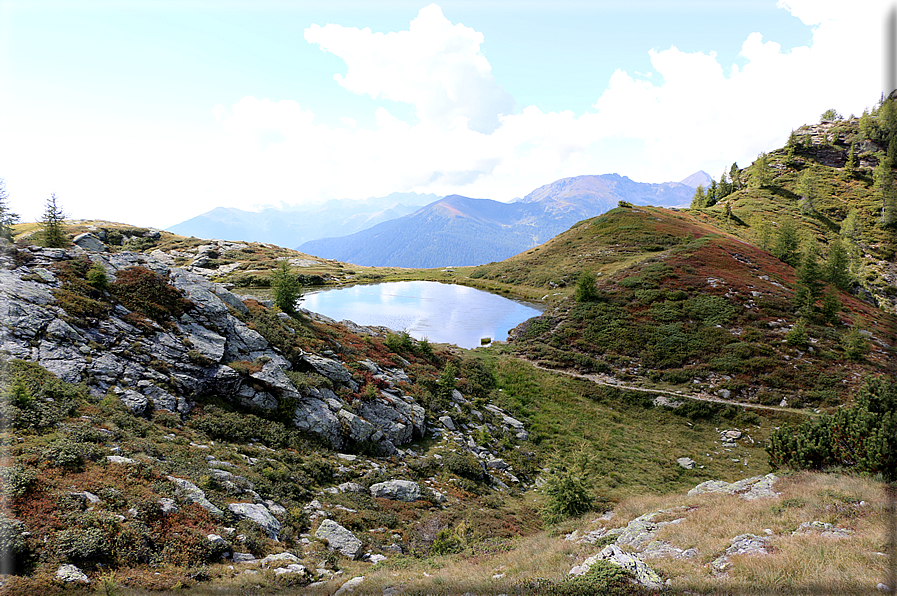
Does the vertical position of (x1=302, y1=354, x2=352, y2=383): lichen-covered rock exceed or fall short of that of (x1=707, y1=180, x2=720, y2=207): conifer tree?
it falls short

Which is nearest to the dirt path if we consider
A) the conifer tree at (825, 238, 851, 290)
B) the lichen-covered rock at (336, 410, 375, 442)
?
the lichen-covered rock at (336, 410, 375, 442)

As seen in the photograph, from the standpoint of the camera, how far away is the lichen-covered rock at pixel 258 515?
481 inches

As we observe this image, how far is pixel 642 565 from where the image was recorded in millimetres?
8758

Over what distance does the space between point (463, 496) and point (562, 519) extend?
16.6 feet

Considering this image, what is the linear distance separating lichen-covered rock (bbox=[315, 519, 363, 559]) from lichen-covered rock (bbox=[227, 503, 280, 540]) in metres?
1.53

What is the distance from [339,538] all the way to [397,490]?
4.75 metres

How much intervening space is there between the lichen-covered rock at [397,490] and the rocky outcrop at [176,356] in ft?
11.6

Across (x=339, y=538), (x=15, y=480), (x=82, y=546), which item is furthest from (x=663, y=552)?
(x=15, y=480)

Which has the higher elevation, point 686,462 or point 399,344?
point 399,344

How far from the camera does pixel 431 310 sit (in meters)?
72.4

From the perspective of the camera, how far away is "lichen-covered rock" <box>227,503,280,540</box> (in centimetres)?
1223

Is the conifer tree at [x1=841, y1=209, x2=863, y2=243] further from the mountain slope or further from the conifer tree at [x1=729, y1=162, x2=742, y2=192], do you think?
the conifer tree at [x1=729, y1=162, x2=742, y2=192]

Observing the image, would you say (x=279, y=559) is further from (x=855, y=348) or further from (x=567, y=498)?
(x=855, y=348)

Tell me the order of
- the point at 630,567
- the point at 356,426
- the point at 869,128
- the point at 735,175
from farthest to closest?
the point at 735,175
the point at 869,128
the point at 356,426
the point at 630,567
